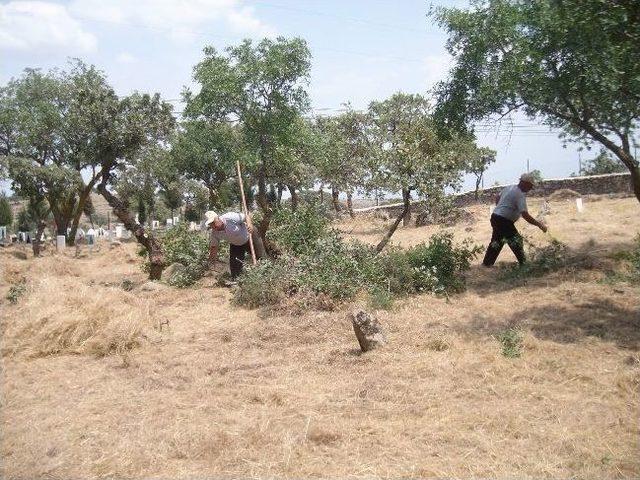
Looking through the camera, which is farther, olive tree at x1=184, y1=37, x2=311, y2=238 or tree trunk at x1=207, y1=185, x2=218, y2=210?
tree trunk at x1=207, y1=185, x2=218, y2=210

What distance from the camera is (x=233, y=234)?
9.05 metres

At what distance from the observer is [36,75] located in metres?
22.5

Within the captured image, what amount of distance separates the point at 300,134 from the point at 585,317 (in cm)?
660

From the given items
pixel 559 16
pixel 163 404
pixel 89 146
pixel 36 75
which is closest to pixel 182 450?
pixel 163 404

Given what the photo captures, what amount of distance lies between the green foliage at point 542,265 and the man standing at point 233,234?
4122mm

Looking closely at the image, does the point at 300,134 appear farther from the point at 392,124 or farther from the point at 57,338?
the point at 392,124

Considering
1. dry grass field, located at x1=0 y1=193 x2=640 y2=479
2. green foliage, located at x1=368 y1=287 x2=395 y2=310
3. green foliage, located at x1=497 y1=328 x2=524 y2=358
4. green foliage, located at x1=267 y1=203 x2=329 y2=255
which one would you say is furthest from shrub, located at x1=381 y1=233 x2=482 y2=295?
green foliage, located at x1=497 y1=328 x2=524 y2=358

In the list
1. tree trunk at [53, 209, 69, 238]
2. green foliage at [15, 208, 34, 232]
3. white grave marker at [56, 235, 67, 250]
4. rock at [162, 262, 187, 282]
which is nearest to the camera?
rock at [162, 262, 187, 282]

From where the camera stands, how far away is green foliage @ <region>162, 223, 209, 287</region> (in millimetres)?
10352

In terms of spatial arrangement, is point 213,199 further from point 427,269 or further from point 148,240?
point 427,269

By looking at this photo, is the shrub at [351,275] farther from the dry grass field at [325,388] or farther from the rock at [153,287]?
the rock at [153,287]

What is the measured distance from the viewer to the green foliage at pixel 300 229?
33.8 ft

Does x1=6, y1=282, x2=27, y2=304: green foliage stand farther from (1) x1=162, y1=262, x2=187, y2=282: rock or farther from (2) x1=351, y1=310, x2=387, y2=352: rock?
(2) x1=351, y1=310, x2=387, y2=352: rock

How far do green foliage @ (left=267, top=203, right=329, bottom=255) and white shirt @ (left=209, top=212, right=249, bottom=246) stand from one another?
1260 millimetres
